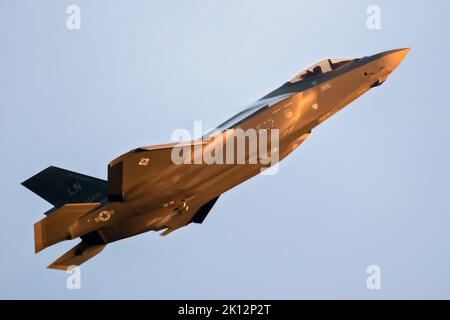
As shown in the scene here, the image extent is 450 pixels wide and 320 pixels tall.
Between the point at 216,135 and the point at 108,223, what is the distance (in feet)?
13.9

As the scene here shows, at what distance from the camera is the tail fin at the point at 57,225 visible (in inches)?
1002

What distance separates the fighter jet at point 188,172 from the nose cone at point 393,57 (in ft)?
0.10

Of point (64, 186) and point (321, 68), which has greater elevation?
point (321, 68)

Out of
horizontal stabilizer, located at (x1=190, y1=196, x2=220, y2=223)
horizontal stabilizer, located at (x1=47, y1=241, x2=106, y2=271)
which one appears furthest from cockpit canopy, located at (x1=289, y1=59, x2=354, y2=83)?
horizontal stabilizer, located at (x1=47, y1=241, x2=106, y2=271)

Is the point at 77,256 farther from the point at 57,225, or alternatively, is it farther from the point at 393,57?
the point at 393,57

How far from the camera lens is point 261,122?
26000 mm

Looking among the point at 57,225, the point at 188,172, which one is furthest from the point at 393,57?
the point at 57,225

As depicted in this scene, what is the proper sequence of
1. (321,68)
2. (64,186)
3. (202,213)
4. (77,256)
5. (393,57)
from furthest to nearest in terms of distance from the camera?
(64,186)
(202,213)
(321,68)
(393,57)
(77,256)

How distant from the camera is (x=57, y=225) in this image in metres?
25.6

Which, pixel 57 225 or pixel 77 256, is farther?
pixel 77 256

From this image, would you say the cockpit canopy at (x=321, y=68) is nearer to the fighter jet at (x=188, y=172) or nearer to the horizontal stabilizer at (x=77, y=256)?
the fighter jet at (x=188, y=172)

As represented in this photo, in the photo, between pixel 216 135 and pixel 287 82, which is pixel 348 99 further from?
pixel 216 135

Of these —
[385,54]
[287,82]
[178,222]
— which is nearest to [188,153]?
Answer: [178,222]

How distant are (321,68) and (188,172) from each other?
5923 millimetres
